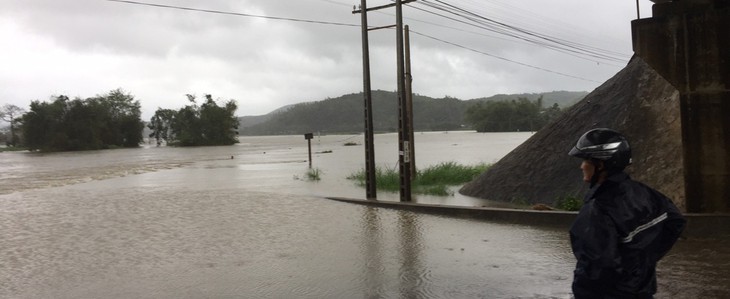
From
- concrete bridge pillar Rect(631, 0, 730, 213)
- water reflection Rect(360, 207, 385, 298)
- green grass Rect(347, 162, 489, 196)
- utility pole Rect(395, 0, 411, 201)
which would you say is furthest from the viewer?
green grass Rect(347, 162, 489, 196)

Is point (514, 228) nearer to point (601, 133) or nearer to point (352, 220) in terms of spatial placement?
point (352, 220)

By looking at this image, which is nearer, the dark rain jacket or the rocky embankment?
the dark rain jacket

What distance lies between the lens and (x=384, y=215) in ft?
41.4

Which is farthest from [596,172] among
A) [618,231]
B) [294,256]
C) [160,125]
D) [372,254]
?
[160,125]

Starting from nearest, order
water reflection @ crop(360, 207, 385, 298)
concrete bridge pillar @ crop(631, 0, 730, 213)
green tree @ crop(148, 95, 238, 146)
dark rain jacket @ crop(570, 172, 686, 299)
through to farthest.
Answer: dark rain jacket @ crop(570, 172, 686, 299)
water reflection @ crop(360, 207, 385, 298)
concrete bridge pillar @ crop(631, 0, 730, 213)
green tree @ crop(148, 95, 238, 146)

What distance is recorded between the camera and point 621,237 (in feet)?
7.99

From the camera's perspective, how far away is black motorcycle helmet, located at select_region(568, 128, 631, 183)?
8.31 feet

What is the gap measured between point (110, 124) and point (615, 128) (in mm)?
108441

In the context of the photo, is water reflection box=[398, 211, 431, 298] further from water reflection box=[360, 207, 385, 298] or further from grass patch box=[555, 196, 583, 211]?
grass patch box=[555, 196, 583, 211]

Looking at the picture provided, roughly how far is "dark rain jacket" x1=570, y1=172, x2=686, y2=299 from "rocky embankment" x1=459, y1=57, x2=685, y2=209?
8.75 metres

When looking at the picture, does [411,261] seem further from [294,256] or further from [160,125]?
[160,125]

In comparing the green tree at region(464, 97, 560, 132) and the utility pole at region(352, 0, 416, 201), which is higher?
the green tree at region(464, 97, 560, 132)

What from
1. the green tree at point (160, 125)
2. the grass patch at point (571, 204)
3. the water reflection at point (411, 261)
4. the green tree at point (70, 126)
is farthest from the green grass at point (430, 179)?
the green tree at point (160, 125)

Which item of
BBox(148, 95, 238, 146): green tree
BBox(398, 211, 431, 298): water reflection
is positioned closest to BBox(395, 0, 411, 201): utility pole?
BBox(398, 211, 431, 298): water reflection
